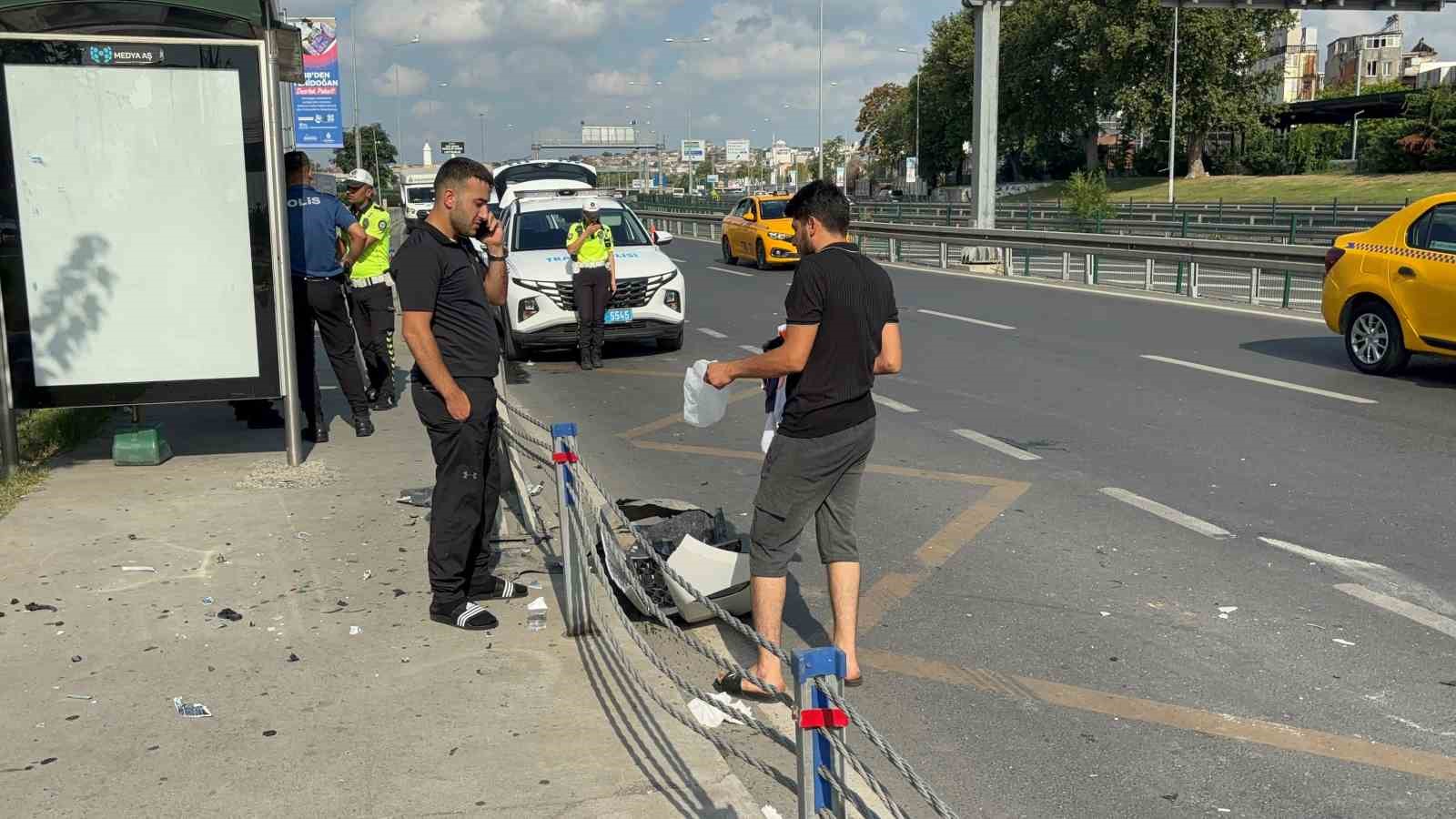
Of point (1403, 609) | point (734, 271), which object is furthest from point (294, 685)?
point (734, 271)

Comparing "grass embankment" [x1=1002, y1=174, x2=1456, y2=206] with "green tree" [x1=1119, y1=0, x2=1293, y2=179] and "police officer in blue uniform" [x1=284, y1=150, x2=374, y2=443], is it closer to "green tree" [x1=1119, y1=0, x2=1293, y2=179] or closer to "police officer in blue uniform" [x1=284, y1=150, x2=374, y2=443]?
"green tree" [x1=1119, y1=0, x2=1293, y2=179]

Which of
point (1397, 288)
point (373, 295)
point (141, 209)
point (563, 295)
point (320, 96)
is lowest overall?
point (563, 295)

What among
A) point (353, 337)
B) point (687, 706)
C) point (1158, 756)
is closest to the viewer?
point (1158, 756)

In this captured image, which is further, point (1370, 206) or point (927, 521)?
point (1370, 206)

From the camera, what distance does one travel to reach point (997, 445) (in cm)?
914

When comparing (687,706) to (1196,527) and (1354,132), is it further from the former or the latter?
(1354,132)

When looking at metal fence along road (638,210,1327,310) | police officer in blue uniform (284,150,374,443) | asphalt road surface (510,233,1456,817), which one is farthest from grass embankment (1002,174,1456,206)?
police officer in blue uniform (284,150,374,443)

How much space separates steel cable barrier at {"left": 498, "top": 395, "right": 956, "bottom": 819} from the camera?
8.71 feet

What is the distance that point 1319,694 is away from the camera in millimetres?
4762

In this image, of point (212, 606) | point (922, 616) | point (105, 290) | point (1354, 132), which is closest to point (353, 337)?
point (105, 290)

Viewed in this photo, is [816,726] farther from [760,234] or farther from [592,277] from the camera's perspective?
[760,234]

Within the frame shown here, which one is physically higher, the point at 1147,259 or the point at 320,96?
the point at 320,96

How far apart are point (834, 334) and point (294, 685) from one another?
7.62 ft

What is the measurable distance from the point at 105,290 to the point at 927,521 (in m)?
5.03
